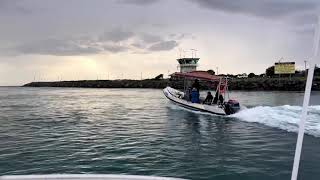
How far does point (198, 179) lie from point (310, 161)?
524 cm

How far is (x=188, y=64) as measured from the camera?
59.2m

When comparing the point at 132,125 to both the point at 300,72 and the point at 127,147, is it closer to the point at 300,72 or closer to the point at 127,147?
the point at 127,147

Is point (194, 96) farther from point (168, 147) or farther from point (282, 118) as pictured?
point (168, 147)

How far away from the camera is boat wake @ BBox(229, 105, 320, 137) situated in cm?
2567

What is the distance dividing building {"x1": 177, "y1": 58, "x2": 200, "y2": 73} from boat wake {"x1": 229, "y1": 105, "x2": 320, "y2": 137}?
79.9ft

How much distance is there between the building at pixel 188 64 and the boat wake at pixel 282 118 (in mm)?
24357

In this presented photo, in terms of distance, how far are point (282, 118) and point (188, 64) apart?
98.5 feet

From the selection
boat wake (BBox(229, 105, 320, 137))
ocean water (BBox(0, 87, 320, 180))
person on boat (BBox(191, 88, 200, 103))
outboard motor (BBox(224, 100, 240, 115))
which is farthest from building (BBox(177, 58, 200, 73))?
ocean water (BBox(0, 87, 320, 180))

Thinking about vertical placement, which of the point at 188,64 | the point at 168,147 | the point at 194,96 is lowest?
the point at 168,147

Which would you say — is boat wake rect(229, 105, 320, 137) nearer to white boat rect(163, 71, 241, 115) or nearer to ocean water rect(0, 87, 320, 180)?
ocean water rect(0, 87, 320, 180)

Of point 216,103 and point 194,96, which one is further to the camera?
point 194,96

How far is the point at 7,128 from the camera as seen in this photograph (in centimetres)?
2836

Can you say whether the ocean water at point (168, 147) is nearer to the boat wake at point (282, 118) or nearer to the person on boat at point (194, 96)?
the boat wake at point (282, 118)

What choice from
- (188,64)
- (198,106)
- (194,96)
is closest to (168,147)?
(198,106)
